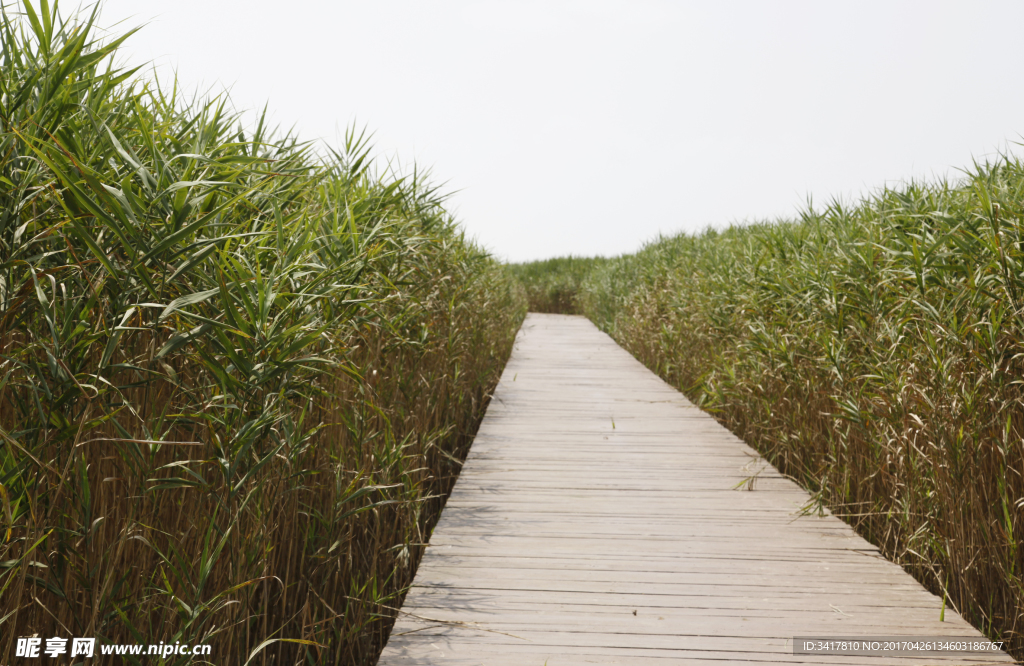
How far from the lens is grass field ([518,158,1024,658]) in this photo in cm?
254

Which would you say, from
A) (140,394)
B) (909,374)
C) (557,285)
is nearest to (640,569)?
(909,374)

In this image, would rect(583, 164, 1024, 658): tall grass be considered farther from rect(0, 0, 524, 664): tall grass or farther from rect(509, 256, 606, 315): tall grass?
rect(509, 256, 606, 315): tall grass

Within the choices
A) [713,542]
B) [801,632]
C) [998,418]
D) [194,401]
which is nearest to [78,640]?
[194,401]

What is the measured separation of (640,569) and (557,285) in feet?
54.7

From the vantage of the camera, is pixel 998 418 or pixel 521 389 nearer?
pixel 998 418

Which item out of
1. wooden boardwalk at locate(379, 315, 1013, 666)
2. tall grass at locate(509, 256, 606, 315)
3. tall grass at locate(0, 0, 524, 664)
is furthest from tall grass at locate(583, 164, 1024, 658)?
tall grass at locate(509, 256, 606, 315)

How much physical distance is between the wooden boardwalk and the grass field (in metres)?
0.24

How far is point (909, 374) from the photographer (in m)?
2.94

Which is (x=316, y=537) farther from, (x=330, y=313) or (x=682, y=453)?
(x=682, y=453)

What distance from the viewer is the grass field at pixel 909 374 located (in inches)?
99.8

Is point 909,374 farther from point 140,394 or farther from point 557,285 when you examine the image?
point 557,285

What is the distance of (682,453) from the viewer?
435 cm

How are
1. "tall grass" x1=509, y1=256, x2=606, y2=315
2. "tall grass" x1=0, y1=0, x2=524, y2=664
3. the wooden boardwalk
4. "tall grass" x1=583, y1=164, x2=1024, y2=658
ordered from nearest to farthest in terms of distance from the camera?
"tall grass" x1=0, y1=0, x2=524, y2=664 → the wooden boardwalk → "tall grass" x1=583, y1=164, x2=1024, y2=658 → "tall grass" x1=509, y1=256, x2=606, y2=315

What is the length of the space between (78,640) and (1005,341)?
11.1ft
